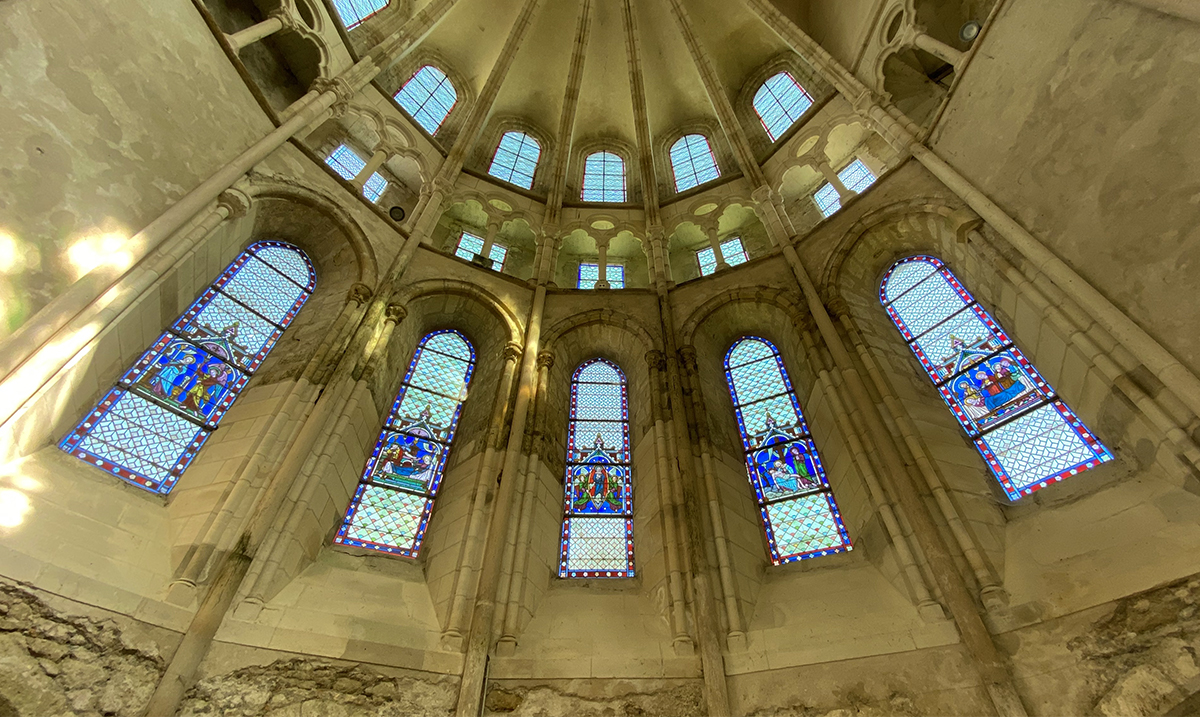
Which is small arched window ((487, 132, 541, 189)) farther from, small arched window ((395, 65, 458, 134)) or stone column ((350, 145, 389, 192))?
stone column ((350, 145, 389, 192))

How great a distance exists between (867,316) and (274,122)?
370 inches

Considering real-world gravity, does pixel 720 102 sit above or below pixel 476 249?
above

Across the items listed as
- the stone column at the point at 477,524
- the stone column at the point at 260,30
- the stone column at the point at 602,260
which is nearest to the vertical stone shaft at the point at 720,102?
the stone column at the point at 602,260

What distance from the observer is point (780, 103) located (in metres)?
13.8

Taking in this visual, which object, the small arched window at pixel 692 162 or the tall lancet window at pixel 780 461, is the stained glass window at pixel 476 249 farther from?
the tall lancet window at pixel 780 461

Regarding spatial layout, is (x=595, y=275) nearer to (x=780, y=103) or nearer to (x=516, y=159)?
(x=516, y=159)

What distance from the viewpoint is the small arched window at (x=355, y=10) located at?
11.9m

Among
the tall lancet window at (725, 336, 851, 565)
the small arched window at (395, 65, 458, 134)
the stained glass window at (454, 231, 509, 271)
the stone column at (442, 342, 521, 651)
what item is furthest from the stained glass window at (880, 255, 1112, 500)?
the small arched window at (395, 65, 458, 134)

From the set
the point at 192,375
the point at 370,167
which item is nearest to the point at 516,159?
the point at 370,167

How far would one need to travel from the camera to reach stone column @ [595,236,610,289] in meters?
11.8

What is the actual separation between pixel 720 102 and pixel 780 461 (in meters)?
8.35

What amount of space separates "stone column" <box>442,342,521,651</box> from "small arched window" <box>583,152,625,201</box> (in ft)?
20.5

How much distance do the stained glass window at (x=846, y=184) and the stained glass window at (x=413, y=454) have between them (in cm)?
753

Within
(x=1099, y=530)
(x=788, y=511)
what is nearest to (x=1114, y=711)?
(x=1099, y=530)
